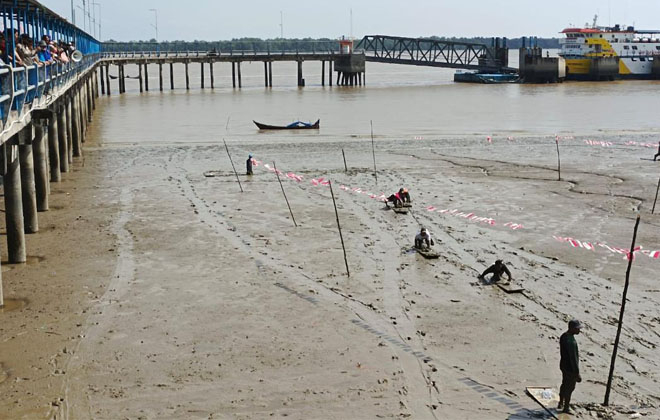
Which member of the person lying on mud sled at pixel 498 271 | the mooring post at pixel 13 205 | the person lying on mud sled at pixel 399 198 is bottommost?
the person lying on mud sled at pixel 498 271

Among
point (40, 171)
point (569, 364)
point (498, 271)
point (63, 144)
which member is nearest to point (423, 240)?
point (498, 271)

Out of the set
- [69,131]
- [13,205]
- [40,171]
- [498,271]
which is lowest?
[498,271]

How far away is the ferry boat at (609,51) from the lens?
106 meters

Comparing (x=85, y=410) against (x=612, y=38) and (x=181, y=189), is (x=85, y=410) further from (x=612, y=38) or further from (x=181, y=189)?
(x=612, y=38)

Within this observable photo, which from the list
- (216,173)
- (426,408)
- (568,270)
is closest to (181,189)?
(216,173)

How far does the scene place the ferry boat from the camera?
106m

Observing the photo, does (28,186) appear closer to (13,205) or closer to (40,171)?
(13,205)

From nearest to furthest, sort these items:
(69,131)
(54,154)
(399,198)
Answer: (399,198) < (54,154) < (69,131)

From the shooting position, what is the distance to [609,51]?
106375mm

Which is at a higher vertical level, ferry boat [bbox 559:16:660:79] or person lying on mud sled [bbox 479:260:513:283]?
ferry boat [bbox 559:16:660:79]

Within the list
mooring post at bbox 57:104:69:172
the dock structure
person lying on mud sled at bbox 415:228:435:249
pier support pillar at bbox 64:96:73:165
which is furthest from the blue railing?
person lying on mud sled at bbox 415:228:435:249

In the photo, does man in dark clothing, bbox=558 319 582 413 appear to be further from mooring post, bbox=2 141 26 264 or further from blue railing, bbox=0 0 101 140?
mooring post, bbox=2 141 26 264

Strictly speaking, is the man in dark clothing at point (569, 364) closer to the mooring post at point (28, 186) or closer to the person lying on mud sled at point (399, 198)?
the mooring post at point (28, 186)

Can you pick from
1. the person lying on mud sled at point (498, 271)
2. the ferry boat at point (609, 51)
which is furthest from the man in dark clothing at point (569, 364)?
the ferry boat at point (609, 51)
